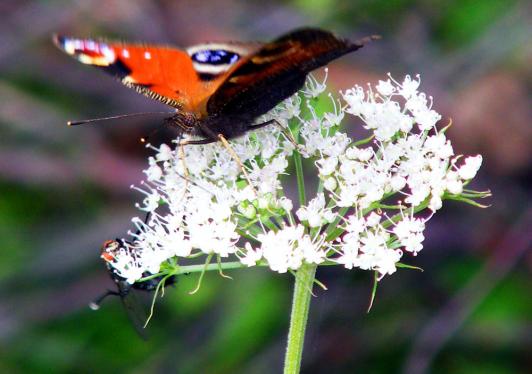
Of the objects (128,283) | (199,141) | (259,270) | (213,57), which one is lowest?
(128,283)

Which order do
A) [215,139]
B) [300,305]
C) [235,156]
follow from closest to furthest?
[300,305], [235,156], [215,139]

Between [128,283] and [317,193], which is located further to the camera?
[128,283]

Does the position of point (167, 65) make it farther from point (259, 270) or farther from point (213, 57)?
point (259, 270)

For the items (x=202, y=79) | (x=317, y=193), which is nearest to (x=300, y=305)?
(x=317, y=193)

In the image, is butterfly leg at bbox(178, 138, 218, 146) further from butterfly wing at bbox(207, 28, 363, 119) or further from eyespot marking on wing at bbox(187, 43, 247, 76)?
eyespot marking on wing at bbox(187, 43, 247, 76)

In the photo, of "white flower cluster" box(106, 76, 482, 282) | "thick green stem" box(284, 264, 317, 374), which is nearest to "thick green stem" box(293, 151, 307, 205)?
"white flower cluster" box(106, 76, 482, 282)

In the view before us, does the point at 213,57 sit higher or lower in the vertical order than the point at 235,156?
higher

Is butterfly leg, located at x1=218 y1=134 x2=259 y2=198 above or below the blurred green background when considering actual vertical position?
below

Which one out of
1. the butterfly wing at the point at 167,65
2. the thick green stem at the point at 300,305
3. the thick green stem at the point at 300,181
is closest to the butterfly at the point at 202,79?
the butterfly wing at the point at 167,65
